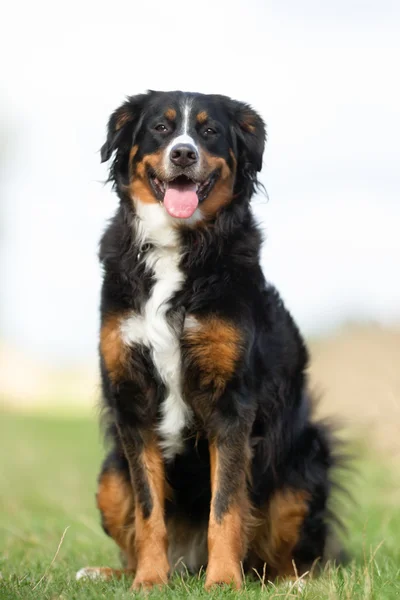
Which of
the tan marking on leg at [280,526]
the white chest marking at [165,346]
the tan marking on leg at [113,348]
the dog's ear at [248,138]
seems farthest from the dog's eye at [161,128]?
the tan marking on leg at [280,526]

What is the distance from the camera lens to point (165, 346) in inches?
183

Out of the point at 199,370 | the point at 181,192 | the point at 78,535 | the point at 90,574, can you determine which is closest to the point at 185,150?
the point at 181,192

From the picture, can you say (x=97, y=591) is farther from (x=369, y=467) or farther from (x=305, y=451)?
(x=369, y=467)

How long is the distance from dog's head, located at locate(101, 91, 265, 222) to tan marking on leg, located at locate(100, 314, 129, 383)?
664 millimetres

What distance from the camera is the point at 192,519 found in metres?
5.15

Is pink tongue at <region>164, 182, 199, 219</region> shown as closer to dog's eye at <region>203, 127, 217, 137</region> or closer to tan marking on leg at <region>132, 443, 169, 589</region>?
dog's eye at <region>203, 127, 217, 137</region>

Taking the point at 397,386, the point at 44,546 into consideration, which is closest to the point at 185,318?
the point at 44,546

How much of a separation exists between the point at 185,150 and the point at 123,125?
1.99 ft

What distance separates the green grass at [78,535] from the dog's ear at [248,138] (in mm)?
2033

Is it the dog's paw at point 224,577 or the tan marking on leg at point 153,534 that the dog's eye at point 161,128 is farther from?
the dog's paw at point 224,577

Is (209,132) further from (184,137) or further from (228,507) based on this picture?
(228,507)

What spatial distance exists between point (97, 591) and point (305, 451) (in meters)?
1.66

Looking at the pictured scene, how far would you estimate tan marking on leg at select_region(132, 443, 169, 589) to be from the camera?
456 centimetres

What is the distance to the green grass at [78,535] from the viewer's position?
4.03 metres
